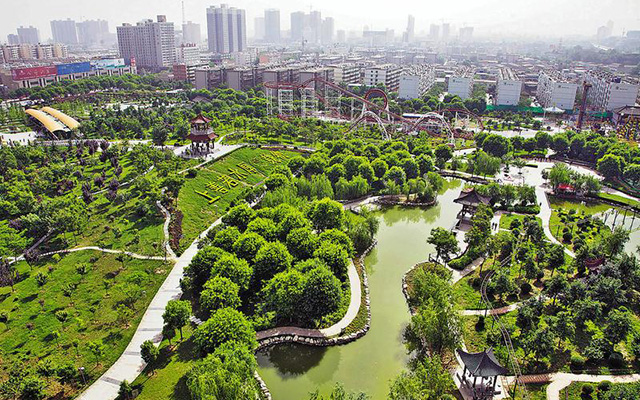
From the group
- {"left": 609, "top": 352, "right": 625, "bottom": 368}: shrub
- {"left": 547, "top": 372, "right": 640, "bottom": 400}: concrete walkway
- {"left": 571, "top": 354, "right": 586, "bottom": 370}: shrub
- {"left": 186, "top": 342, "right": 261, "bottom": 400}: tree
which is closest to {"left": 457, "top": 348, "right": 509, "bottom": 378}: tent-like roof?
{"left": 547, "top": 372, "right": 640, "bottom": 400}: concrete walkway

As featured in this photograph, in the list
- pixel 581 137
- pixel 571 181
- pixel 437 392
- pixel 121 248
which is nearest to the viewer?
pixel 437 392

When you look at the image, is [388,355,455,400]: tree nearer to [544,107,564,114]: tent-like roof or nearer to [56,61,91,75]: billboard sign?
[544,107,564,114]: tent-like roof

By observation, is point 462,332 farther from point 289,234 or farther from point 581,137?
point 581,137

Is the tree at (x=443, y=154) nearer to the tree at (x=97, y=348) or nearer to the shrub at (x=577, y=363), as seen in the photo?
the shrub at (x=577, y=363)

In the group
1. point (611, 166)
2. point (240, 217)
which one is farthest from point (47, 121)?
point (611, 166)

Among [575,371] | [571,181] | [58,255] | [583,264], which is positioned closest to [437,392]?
[575,371]

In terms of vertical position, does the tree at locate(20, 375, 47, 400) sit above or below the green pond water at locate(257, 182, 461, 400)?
above
